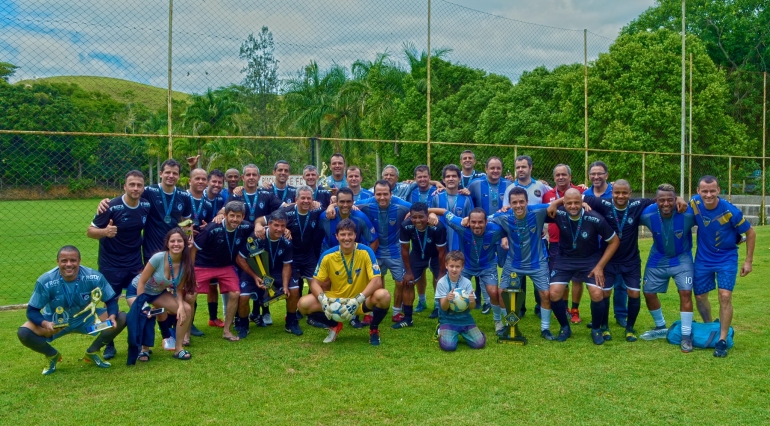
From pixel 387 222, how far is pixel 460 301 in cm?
168

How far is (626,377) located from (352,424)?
2.51 meters

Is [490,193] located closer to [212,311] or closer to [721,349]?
[721,349]

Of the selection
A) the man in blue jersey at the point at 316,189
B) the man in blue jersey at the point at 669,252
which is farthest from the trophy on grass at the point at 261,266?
the man in blue jersey at the point at 669,252

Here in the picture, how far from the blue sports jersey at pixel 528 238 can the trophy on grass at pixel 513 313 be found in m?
0.25

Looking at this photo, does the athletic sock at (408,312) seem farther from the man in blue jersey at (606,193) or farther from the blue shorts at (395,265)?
the man in blue jersey at (606,193)

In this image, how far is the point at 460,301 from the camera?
623 cm

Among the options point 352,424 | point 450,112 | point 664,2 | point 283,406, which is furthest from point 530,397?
point 664,2

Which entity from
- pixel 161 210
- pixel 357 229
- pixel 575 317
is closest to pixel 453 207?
pixel 357 229

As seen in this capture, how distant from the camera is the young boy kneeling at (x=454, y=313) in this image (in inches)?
247

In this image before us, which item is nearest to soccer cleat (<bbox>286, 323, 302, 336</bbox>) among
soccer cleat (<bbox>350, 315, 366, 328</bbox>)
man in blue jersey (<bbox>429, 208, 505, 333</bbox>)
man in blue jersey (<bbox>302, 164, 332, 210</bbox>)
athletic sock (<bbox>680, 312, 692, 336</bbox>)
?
soccer cleat (<bbox>350, 315, 366, 328</bbox>)

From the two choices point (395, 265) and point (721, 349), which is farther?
point (395, 265)

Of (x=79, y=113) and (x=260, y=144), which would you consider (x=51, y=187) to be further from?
(x=79, y=113)

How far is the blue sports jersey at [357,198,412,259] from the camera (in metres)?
7.50

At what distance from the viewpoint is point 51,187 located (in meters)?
21.0
